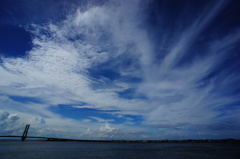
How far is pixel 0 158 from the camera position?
40.2 meters

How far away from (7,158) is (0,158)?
195 cm

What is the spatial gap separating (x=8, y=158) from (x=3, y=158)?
1441 millimetres

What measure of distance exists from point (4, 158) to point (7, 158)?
908 mm

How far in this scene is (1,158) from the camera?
4019 cm

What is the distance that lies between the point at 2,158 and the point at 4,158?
1.65ft

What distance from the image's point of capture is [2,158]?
40250mm

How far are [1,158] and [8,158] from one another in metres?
1.95

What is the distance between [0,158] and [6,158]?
5.37 ft

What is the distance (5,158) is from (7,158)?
0.61 meters

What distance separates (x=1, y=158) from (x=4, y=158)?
2.47 ft

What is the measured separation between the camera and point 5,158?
40.4m

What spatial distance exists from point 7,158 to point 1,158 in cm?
164

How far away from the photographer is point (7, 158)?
40.3 m

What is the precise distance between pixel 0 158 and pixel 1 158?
32 centimetres
